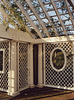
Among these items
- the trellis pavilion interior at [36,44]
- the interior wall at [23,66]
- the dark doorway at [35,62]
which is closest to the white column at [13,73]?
the trellis pavilion interior at [36,44]

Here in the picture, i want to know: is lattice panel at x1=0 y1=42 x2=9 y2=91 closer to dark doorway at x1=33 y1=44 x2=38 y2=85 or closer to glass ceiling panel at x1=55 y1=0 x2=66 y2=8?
dark doorway at x1=33 y1=44 x2=38 y2=85

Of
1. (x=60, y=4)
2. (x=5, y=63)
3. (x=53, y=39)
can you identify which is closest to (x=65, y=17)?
(x=60, y=4)

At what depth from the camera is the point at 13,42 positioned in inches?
205

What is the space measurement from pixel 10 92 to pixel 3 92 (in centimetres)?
56

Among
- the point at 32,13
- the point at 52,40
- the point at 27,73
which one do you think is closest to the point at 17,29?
the point at 32,13

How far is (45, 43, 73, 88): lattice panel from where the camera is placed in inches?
231

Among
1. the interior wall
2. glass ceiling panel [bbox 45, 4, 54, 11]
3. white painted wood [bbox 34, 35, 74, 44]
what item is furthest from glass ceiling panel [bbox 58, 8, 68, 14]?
the interior wall

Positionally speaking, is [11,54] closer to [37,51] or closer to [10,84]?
[10,84]

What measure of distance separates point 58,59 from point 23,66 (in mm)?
1703

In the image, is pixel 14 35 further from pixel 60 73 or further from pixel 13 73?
pixel 60 73

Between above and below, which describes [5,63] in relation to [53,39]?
below

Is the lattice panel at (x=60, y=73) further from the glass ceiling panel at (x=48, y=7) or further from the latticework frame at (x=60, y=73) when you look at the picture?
the glass ceiling panel at (x=48, y=7)

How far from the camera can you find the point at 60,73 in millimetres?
5996

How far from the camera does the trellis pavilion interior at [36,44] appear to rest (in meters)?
4.51
